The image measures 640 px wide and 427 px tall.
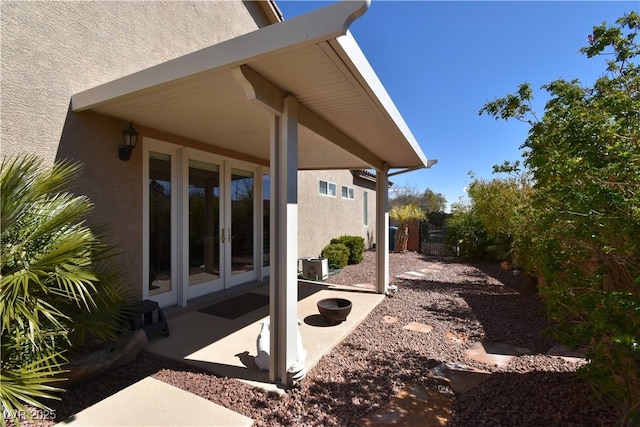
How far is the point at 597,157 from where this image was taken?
212 cm

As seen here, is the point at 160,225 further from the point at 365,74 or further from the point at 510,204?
the point at 510,204

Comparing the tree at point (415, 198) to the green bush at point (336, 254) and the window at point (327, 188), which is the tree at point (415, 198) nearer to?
the window at point (327, 188)

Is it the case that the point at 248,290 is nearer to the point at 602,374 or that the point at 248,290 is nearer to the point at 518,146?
the point at 602,374

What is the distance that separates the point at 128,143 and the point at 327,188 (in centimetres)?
794

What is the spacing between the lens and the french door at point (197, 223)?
4.73 m

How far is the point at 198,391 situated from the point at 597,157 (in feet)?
12.5

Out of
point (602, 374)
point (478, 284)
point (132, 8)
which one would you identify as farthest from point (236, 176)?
point (478, 284)

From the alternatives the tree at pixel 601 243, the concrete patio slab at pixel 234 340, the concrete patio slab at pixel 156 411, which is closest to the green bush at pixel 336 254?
the concrete patio slab at pixel 234 340

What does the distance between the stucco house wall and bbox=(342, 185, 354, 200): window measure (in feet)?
28.9

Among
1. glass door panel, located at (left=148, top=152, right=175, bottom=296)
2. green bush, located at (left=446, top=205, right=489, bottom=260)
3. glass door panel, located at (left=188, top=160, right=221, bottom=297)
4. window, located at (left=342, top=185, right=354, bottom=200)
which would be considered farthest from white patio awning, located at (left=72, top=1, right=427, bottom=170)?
green bush, located at (left=446, top=205, right=489, bottom=260)

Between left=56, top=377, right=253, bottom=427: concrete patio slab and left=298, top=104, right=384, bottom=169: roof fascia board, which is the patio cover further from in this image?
left=56, top=377, right=253, bottom=427: concrete patio slab

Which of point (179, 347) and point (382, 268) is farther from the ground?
point (382, 268)

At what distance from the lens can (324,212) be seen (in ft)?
36.0

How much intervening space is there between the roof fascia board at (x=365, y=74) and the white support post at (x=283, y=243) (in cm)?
77
